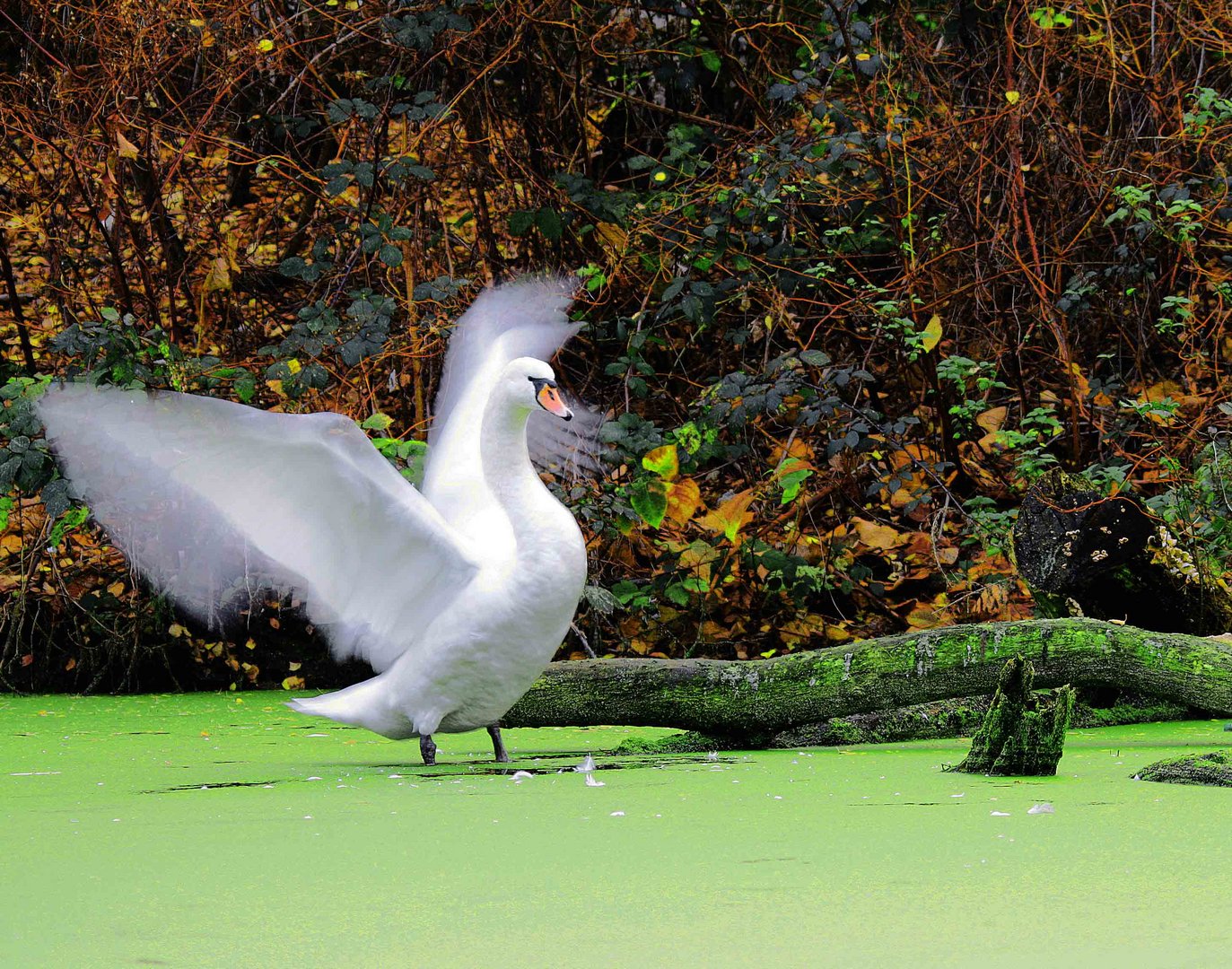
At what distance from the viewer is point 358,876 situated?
229 centimetres

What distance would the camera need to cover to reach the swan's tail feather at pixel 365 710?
12.5 feet

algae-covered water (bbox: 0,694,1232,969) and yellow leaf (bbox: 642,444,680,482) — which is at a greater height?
yellow leaf (bbox: 642,444,680,482)

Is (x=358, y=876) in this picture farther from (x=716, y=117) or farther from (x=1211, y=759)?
(x=716, y=117)

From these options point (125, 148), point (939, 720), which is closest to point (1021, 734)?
point (939, 720)

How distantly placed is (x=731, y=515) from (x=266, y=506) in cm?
271

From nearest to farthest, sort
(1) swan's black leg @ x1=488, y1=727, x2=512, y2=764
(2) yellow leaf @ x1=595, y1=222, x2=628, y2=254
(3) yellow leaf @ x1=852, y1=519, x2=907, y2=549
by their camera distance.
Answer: (1) swan's black leg @ x1=488, y1=727, x2=512, y2=764 < (3) yellow leaf @ x1=852, y1=519, x2=907, y2=549 < (2) yellow leaf @ x1=595, y1=222, x2=628, y2=254

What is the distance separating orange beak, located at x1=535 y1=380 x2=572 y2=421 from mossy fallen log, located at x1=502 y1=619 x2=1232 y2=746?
67 centimetres

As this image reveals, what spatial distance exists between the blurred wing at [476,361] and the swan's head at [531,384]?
451 millimetres

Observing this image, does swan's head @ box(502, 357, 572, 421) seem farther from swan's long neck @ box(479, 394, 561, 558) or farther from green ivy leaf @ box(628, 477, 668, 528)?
green ivy leaf @ box(628, 477, 668, 528)

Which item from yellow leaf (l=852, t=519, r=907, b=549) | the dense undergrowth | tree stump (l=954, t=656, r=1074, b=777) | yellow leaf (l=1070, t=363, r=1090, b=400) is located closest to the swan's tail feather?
tree stump (l=954, t=656, r=1074, b=777)

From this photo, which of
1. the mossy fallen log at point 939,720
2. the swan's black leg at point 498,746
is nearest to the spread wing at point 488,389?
the swan's black leg at point 498,746

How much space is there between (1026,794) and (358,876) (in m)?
1.36

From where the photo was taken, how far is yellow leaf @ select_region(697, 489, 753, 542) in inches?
235

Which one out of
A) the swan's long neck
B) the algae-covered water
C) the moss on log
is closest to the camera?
the algae-covered water
